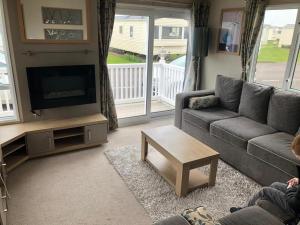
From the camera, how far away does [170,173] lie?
2.67 meters

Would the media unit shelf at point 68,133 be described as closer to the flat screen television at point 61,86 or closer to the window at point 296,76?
the flat screen television at point 61,86

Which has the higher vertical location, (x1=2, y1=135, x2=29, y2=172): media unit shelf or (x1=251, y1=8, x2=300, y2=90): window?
(x1=251, y1=8, x2=300, y2=90): window

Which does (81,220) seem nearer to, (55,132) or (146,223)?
(146,223)

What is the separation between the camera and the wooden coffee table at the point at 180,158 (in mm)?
2314

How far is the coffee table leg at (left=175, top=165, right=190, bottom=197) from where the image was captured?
2.27 meters

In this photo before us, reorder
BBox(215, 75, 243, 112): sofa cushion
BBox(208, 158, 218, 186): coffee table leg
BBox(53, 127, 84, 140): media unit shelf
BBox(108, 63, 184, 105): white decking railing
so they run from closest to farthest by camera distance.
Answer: BBox(208, 158, 218, 186): coffee table leg, BBox(53, 127, 84, 140): media unit shelf, BBox(215, 75, 243, 112): sofa cushion, BBox(108, 63, 184, 105): white decking railing

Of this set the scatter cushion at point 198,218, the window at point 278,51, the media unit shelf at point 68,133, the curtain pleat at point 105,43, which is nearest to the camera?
the scatter cushion at point 198,218

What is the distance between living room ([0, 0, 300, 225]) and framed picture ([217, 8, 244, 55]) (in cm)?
2

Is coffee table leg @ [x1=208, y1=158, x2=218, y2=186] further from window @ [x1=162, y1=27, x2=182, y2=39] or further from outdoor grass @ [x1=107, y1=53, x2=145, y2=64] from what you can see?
window @ [x1=162, y1=27, x2=182, y2=39]

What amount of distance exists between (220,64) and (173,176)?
2.48 m

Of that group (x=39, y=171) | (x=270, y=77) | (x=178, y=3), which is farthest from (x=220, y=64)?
(x=39, y=171)

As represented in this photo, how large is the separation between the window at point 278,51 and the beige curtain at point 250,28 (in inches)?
5.3

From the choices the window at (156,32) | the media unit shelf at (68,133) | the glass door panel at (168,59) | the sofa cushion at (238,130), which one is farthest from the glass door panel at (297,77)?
the media unit shelf at (68,133)

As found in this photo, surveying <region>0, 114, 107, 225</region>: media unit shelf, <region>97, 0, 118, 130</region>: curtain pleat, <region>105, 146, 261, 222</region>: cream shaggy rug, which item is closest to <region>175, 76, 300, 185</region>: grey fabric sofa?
<region>105, 146, 261, 222</region>: cream shaggy rug
